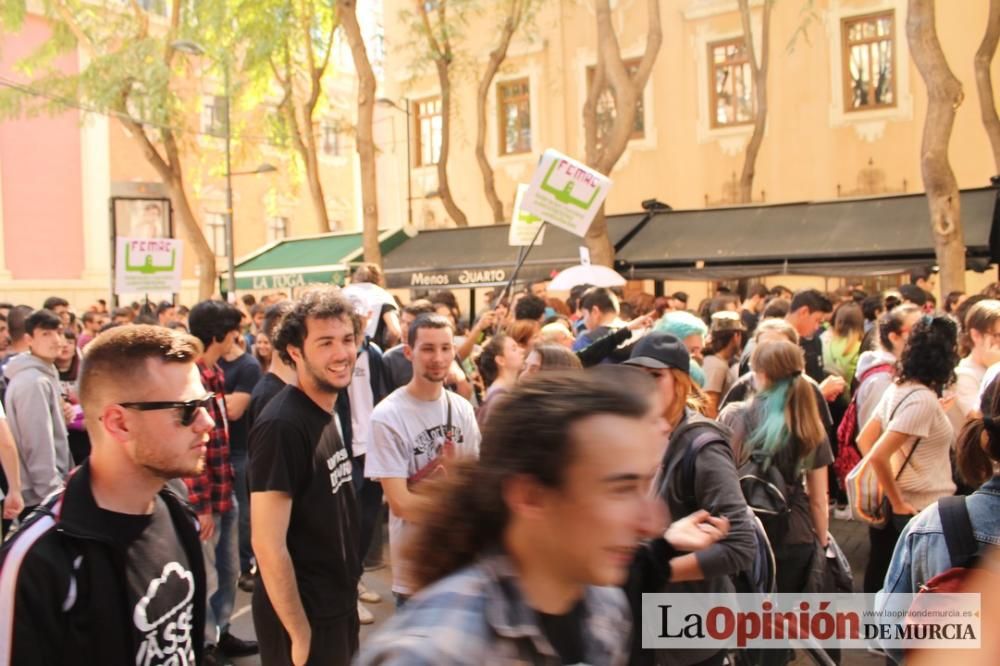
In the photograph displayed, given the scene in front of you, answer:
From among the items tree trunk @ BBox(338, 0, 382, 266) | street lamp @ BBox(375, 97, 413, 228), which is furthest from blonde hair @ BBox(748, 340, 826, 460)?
street lamp @ BBox(375, 97, 413, 228)

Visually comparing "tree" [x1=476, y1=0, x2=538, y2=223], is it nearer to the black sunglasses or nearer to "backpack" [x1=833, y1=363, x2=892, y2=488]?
"backpack" [x1=833, y1=363, x2=892, y2=488]

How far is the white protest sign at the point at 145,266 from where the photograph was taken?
40.6ft

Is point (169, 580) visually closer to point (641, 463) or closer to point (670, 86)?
point (641, 463)

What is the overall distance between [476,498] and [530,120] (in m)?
22.3

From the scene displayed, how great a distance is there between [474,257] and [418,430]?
13.9 m

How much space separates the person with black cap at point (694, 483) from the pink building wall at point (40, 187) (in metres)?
32.0

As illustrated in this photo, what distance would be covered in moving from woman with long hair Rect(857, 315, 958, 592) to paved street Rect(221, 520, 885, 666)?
102 cm

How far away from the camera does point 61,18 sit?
67.0 ft

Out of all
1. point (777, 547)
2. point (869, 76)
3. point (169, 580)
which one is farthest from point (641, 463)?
point (869, 76)

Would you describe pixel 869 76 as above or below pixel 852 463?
above

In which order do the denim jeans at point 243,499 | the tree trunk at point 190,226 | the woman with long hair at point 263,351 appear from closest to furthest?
the denim jeans at point 243,499 → the woman with long hair at point 263,351 → the tree trunk at point 190,226

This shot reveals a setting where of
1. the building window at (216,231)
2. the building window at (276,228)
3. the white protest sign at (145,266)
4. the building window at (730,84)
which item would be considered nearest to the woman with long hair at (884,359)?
the white protest sign at (145,266)

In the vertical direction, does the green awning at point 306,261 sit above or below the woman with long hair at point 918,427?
above

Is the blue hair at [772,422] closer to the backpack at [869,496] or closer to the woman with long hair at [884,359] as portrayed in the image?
the backpack at [869,496]
